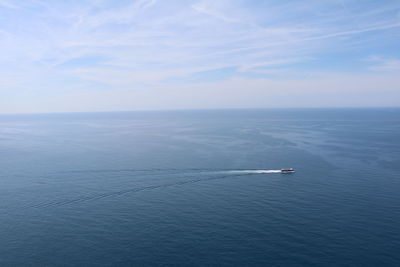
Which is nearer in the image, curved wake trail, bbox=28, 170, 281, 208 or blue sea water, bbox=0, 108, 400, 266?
blue sea water, bbox=0, 108, 400, 266

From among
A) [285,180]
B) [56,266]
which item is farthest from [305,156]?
[56,266]

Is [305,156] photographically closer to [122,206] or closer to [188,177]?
[188,177]

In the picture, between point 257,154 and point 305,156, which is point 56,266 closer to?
point 257,154

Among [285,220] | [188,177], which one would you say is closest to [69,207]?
[188,177]

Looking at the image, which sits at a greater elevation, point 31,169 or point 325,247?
point 31,169

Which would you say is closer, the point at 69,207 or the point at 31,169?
the point at 69,207

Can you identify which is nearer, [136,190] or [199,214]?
[199,214]

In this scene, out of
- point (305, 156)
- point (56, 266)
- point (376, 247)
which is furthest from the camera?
point (305, 156)

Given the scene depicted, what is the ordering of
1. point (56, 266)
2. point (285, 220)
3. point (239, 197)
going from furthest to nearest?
point (239, 197)
point (285, 220)
point (56, 266)

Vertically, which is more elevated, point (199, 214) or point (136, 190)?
point (136, 190)

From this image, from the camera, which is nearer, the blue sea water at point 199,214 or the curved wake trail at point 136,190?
the blue sea water at point 199,214
